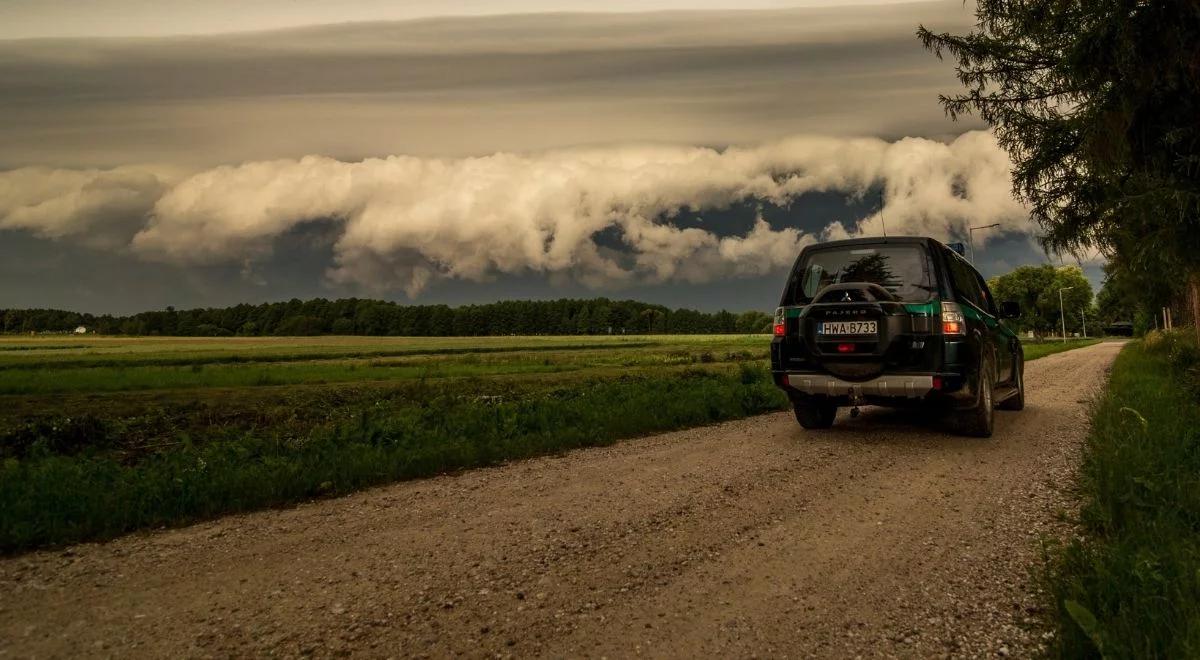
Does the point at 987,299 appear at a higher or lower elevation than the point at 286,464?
higher

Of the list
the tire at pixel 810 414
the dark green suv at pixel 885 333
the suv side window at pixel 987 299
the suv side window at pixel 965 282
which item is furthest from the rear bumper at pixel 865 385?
the suv side window at pixel 987 299

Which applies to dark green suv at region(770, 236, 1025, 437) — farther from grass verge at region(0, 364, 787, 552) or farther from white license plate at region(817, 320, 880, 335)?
grass verge at region(0, 364, 787, 552)

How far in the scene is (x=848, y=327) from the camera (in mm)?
7027

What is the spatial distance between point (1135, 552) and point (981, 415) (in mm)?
4480

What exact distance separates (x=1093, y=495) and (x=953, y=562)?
180 cm

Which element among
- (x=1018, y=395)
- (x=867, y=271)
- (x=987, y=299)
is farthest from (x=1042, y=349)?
A: (x=867, y=271)

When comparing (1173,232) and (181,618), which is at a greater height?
(1173,232)

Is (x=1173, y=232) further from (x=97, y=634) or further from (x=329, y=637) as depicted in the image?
(x=97, y=634)

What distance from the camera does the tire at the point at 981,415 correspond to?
740cm

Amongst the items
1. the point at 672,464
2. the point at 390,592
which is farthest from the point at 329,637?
the point at 672,464

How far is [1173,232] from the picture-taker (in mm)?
8484

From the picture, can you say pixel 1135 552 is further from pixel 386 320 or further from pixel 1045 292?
pixel 386 320

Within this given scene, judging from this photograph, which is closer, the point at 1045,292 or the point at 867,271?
the point at 867,271

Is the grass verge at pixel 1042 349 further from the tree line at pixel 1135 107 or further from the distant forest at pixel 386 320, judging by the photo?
the distant forest at pixel 386 320
